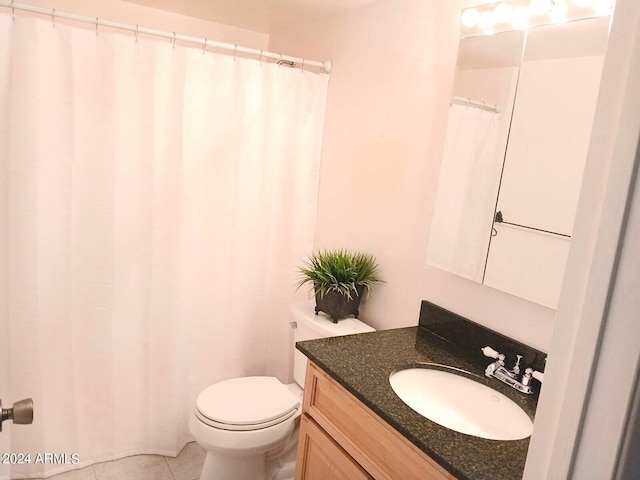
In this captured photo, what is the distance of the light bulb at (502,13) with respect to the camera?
1.58 m

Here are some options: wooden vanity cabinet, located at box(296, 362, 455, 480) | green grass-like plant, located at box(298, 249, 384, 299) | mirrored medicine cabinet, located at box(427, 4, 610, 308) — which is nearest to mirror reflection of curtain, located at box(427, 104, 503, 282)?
mirrored medicine cabinet, located at box(427, 4, 610, 308)

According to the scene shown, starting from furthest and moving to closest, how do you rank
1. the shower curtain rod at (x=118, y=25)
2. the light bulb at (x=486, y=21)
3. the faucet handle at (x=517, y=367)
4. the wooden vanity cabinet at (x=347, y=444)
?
the shower curtain rod at (x=118, y=25), the light bulb at (x=486, y=21), the faucet handle at (x=517, y=367), the wooden vanity cabinet at (x=347, y=444)

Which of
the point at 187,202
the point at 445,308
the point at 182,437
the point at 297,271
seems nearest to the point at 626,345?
the point at 445,308

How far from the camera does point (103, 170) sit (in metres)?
2.02

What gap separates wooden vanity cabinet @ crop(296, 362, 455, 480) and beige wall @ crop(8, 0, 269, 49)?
2.17m

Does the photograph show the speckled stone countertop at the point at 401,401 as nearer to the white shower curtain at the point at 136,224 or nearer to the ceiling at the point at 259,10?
the white shower curtain at the point at 136,224

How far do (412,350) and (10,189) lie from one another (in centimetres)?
167

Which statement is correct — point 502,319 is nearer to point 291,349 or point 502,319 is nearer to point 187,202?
point 291,349

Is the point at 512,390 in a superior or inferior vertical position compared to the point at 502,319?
inferior

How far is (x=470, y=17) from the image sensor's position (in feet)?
5.55

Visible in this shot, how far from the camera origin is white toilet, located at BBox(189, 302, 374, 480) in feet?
6.15

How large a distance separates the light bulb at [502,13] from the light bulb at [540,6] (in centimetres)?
7

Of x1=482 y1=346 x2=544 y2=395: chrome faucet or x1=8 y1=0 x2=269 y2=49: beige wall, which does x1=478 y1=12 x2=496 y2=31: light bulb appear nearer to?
x1=482 y1=346 x2=544 y2=395: chrome faucet

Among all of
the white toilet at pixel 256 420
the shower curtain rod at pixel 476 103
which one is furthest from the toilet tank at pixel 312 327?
the shower curtain rod at pixel 476 103
